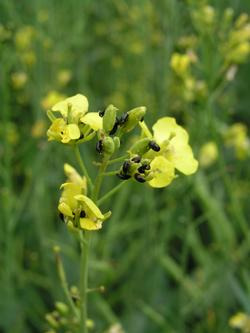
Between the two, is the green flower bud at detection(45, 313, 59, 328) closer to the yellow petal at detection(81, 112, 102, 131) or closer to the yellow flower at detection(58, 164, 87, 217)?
the yellow flower at detection(58, 164, 87, 217)

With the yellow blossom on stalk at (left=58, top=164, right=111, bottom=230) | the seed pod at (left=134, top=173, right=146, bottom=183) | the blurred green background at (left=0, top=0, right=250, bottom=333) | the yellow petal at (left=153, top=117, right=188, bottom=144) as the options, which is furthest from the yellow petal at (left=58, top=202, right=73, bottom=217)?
the blurred green background at (left=0, top=0, right=250, bottom=333)

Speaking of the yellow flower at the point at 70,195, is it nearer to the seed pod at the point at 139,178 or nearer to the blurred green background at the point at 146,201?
the seed pod at the point at 139,178

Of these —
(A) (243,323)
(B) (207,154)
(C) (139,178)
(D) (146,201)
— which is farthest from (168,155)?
(B) (207,154)

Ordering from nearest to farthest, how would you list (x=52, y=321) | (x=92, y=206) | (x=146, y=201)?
(x=92, y=206), (x=52, y=321), (x=146, y=201)

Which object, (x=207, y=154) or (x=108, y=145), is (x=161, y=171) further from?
(x=207, y=154)

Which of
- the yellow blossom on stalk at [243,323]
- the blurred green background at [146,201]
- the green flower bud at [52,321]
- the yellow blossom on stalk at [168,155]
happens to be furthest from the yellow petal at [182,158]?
the yellow blossom on stalk at [243,323]

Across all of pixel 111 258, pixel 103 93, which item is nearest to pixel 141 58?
pixel 103 93

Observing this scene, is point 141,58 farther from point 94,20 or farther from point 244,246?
point 244,246
